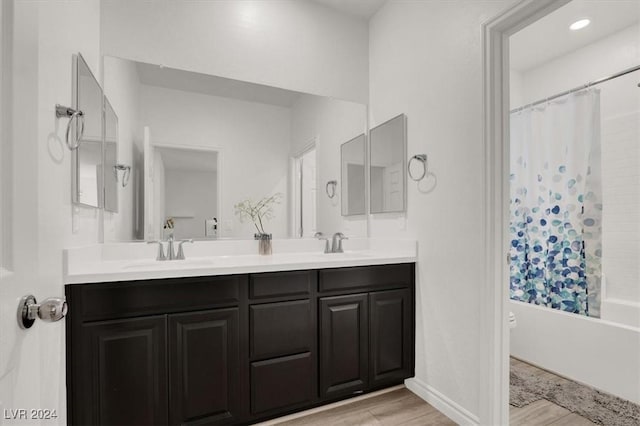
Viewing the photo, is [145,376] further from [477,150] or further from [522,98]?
[522,98]

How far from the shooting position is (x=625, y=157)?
102 inches

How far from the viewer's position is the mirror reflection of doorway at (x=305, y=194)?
2.38m

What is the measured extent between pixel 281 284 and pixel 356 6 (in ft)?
7.04

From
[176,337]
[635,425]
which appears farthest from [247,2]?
[635,425]

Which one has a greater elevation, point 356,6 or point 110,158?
point 356,6

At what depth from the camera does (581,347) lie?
2.20 meters

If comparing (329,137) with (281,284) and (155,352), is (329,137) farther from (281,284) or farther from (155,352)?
(155,352)

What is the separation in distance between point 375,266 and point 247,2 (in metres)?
1.96

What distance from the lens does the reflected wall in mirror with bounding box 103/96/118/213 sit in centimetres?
174

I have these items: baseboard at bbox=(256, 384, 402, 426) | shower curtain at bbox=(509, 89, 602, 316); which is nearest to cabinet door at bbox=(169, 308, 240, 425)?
baseboard at bbox=(256, 384, 402, 426)

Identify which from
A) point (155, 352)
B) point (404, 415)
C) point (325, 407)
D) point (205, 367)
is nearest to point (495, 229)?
point (404, 415)

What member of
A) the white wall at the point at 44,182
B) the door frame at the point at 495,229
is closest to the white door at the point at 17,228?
the white wall at the point at 44,182

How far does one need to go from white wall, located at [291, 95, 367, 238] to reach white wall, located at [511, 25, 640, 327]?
2063 mm

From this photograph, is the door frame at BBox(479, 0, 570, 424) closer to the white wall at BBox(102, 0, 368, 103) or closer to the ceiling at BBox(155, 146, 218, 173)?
the white wall at BBox(102, 0, 368, 103)
